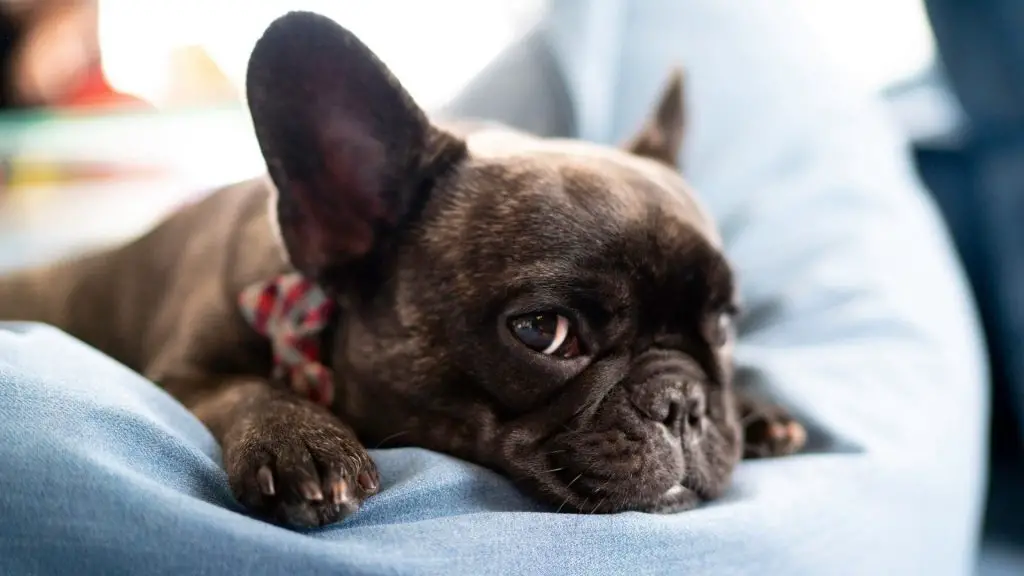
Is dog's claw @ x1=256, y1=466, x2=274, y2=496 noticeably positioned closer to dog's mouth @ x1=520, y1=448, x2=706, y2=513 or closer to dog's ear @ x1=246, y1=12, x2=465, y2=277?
dog's mouth @ x1=520, y1=448, x2=706, y2=513

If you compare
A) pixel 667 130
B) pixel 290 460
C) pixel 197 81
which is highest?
pixel 667 130

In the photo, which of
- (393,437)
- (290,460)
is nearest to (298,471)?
(290,460)

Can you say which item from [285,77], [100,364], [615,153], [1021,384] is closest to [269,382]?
[100,364]

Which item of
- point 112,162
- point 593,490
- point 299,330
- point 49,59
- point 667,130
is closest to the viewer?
point 593,490

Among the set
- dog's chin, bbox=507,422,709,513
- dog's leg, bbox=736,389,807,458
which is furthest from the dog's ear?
dog's leg, bbox=736,389,807,458

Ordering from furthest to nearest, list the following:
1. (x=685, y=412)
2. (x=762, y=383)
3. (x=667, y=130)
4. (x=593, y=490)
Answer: (x=667, y=130), (x=762, y=383), (x=685, y=412), (x=593, y=490)

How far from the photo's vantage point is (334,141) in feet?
4.16

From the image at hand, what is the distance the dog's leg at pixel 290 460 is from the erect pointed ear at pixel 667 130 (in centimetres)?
94

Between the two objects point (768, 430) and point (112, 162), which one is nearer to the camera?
point (768, 430)

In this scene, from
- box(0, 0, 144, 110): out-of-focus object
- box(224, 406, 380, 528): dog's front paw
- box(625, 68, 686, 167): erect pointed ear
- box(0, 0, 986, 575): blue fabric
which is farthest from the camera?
box(0, 0, 144, 110): out-of-focus object

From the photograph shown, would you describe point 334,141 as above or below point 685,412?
above

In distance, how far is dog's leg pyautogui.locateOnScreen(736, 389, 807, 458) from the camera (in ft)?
4.63

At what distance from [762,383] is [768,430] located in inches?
4.2

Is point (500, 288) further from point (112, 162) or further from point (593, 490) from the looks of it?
point (112, 162)
